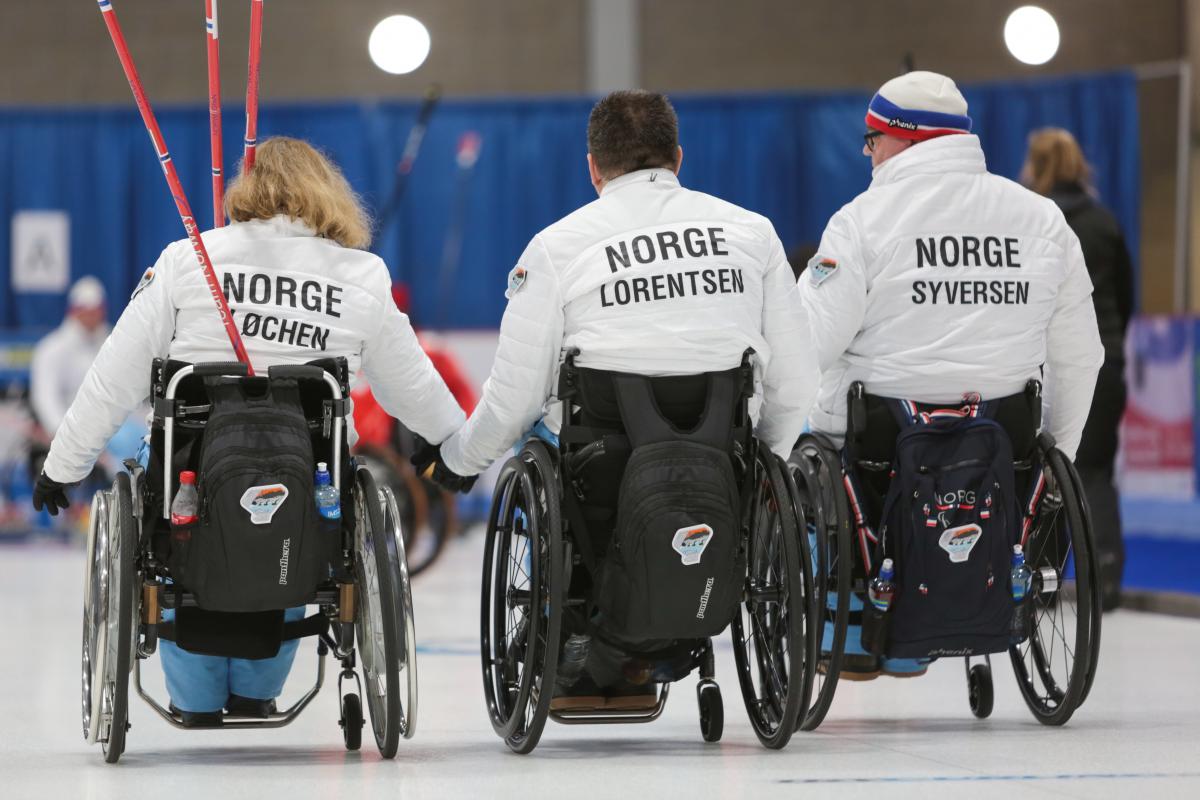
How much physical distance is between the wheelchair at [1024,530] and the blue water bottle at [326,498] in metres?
0.97

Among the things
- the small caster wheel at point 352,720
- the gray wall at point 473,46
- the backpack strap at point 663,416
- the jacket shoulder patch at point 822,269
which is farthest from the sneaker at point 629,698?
the gray wall at point 473,46

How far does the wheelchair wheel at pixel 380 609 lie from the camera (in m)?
3.30

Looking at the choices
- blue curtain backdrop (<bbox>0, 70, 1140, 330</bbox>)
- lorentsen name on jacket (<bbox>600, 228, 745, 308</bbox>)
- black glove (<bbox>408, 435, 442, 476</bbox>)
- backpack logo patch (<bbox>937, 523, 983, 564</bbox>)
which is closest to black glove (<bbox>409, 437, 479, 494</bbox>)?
black glove (<bbox>408, 435, 442, 476</bbox>)

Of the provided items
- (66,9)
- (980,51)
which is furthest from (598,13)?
(66,9)

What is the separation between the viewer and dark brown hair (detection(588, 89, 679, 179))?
367 centimetres

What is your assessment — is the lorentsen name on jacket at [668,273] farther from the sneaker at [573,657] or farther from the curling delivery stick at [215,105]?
the curling delivery stick at [215,105]

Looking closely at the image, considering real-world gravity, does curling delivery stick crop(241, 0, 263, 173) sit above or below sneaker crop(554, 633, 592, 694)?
above

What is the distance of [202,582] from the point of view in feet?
10.9

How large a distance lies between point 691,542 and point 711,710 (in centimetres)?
51

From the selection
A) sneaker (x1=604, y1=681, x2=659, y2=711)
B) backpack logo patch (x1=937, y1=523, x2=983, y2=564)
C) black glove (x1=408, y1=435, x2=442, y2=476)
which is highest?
black glove (x1=408, y1=435, x2=442, y2=476)

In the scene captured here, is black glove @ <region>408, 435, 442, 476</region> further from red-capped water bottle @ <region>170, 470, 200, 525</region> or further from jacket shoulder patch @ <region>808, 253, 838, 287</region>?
jacket shoulder patch @ <region>808, 253, 838, 287</region>

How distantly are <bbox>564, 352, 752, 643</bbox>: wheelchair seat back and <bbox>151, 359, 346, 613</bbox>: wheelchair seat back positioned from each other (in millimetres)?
511

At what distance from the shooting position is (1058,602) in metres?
4.00

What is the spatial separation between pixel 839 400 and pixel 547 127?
8411 millimetres
